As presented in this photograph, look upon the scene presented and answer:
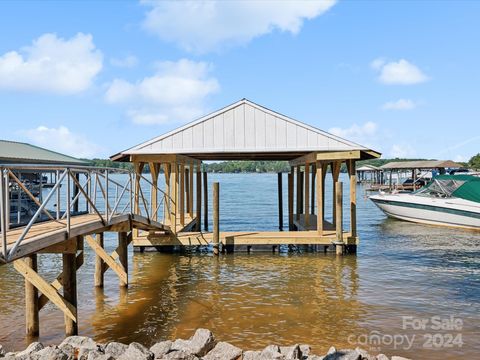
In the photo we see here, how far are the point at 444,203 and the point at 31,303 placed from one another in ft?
74.9

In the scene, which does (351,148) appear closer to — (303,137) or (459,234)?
(303,137)

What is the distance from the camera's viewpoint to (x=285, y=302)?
37.2 feet

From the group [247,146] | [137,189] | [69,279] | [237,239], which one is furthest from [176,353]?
[247,146]

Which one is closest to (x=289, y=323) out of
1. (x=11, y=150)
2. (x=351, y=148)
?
(x=351, y=148)

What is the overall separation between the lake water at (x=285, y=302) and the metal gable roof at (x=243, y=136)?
3797mm

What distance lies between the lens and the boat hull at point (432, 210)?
24.7 m

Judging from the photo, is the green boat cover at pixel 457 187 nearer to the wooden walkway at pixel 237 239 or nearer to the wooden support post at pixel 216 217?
the wooden walkway at pixel 237 239

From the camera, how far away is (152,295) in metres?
12.1

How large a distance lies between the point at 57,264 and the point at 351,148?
35.7 feet

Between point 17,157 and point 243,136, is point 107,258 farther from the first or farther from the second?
point 17,157

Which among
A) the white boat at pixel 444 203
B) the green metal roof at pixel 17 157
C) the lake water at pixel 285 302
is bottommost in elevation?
the lake water at pixel 285 302

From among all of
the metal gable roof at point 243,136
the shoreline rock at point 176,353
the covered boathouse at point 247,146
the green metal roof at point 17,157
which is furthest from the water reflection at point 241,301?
the green metal roof at point 17,157

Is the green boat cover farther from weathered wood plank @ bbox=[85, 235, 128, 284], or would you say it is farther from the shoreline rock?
the shoreline rock

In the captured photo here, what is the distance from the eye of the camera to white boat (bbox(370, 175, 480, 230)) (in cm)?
2472
